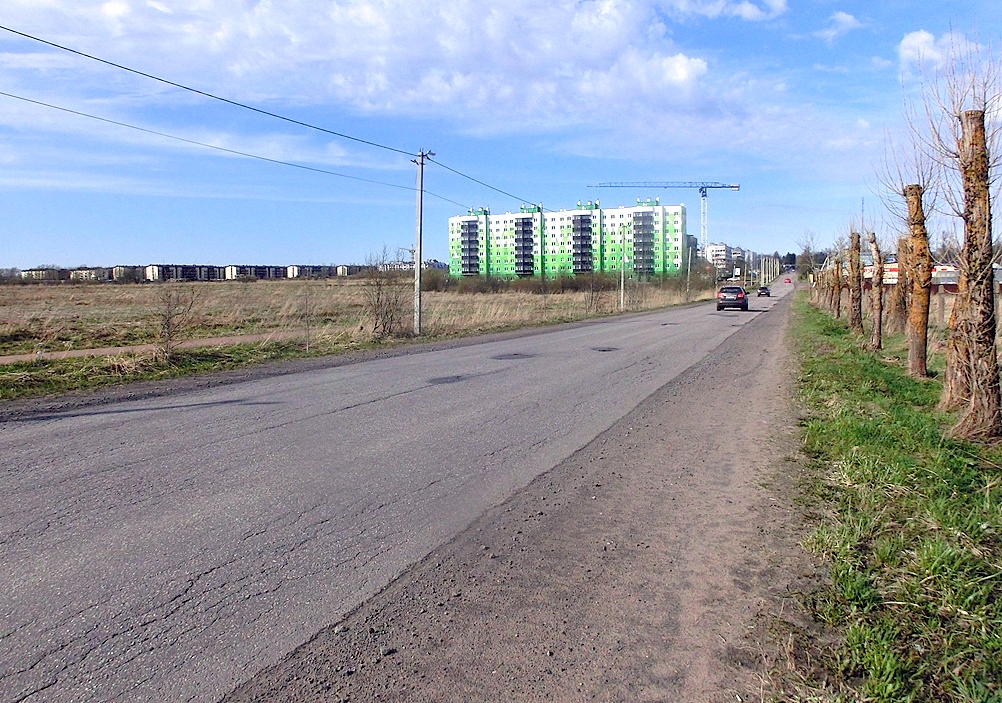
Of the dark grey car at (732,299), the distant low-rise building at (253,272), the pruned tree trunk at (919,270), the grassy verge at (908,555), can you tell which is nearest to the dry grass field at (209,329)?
the dark grey car at (732,299)

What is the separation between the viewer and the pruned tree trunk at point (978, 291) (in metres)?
8.00

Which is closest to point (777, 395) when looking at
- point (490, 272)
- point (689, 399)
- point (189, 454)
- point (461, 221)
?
point (689, 399)

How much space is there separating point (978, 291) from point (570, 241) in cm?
8416

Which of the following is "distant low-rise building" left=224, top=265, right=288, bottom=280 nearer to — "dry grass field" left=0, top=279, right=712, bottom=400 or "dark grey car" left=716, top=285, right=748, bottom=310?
"dry grass field" left=0, top=279, right=712, bottom=400

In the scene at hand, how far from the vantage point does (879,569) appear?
4.45 metres

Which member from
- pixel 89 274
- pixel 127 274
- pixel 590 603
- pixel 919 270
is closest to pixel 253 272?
pixel 89 274

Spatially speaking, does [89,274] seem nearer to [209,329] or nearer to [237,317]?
[237,317]

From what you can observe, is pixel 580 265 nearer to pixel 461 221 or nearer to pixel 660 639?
pixel 461 221

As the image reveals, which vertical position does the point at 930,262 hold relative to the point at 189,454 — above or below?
above

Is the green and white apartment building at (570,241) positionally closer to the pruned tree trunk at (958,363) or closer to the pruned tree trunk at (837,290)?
the pruned tree trunk at (837,290)

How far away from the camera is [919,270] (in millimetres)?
13516

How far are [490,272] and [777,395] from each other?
67.4 meters

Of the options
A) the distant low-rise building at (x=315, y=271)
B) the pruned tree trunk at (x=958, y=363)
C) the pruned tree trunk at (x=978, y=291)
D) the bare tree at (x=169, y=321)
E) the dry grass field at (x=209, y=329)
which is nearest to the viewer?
Result: the pruned tree trunk at (x=978, y=291)

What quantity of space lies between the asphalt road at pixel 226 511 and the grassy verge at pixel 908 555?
8.34 feet
